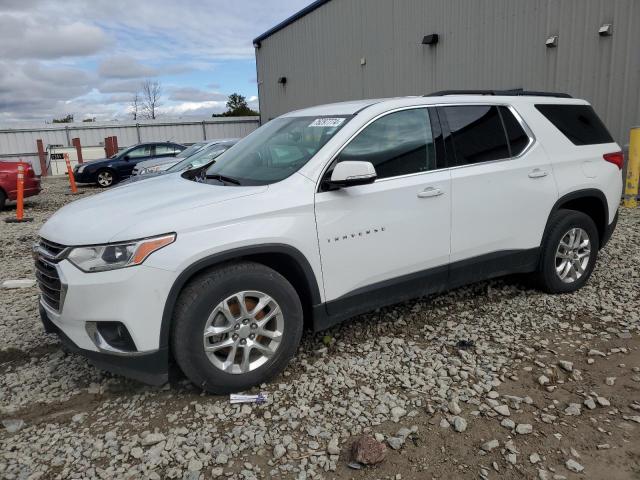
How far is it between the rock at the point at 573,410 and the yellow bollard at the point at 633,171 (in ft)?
22.2

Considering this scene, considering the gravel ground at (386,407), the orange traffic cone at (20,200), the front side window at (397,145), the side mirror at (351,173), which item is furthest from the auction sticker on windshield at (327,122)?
the orange traffic cone at (20,200)

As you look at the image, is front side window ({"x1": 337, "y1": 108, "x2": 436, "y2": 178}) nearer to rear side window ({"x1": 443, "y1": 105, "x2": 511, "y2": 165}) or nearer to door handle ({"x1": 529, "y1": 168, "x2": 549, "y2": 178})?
rear side window ({"x1": 443, "y1": 105, "x2": 511, "y2": 165})

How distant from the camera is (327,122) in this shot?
3.62 metres

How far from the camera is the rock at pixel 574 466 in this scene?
2391mm

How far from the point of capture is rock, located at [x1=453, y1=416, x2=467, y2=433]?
8.91 feet

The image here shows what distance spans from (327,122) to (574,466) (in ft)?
8.42

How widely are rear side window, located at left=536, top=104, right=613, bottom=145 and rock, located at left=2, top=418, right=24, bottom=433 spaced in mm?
4458

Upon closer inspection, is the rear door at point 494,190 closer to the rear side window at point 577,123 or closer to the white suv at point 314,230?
the white suv at point 314,230

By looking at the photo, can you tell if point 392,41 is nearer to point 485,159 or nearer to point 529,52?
point 529,52

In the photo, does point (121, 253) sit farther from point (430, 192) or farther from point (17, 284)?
point (17, 284)

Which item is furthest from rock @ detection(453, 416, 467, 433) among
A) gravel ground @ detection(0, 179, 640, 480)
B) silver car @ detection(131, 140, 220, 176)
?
silver car @ detection(131, 140, 220, 176)

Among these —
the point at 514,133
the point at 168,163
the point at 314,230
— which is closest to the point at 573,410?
the point at 314,230

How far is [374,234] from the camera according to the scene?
11.0 feet

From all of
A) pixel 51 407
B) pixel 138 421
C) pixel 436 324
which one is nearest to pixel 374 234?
pixel 436 324
